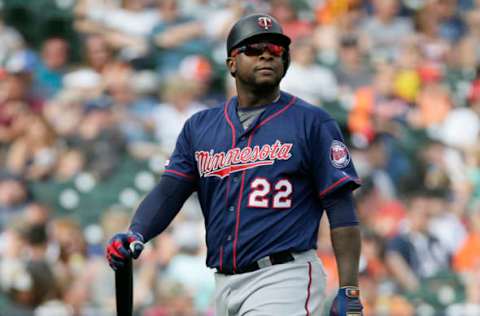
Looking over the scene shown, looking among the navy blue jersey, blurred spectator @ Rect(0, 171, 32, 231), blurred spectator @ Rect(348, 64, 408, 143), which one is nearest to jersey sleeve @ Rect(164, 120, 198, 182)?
the navy blue jersey

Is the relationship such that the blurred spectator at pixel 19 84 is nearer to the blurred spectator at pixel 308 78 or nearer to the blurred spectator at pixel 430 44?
the blurred spectator at pixel 308 78

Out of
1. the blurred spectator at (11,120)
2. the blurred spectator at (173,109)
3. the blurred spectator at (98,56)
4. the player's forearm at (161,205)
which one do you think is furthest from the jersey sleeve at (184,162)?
the blurred spectator at (98,56)

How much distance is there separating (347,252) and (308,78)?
23.7 ft

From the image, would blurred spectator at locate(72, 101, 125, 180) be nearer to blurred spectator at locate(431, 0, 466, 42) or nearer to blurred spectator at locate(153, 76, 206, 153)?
blurred spectator at locate(153, 76, 206, 153)

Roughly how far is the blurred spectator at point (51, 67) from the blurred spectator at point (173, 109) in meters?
1.06

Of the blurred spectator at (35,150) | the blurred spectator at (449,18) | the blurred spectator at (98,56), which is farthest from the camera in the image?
the blurred spectator at (449,18)

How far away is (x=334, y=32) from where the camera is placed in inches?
464

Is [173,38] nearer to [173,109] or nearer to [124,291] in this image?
[173,109]

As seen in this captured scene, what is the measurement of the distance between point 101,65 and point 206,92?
1134mm

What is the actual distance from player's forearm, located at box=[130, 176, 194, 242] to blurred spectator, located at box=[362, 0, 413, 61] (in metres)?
7.86

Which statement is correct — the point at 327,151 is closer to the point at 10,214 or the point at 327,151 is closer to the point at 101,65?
the point at 10,214

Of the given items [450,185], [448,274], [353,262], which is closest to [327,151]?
[353,262]

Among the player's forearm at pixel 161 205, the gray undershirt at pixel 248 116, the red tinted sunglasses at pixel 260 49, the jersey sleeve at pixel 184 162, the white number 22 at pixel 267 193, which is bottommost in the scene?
the white number 22 at pixel 267 193

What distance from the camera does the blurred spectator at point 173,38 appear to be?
1085 centimetres
